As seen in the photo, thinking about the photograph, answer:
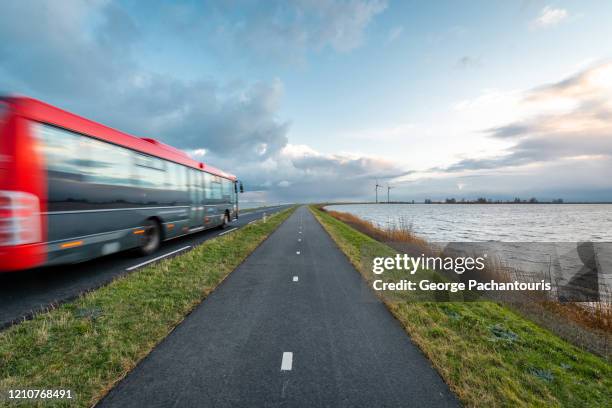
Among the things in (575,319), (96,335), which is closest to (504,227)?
(575,319)

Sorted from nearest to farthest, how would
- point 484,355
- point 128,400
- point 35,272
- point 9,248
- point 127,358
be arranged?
1. point 128,400
2. point 127,358
3. point 484,355
4. point 9,248
5. point 35,272

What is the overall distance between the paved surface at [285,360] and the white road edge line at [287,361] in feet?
0.04

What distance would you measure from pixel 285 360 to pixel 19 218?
18.5 feet

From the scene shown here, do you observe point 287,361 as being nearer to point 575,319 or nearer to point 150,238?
point 575,319

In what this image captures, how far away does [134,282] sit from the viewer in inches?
244

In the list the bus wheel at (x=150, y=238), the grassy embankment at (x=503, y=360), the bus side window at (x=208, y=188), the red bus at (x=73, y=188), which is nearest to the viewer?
the grassy embankment at (x=503, y=360)

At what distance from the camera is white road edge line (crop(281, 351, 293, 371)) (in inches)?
126

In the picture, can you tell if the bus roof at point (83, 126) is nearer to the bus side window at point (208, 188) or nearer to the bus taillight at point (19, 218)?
the bus taillight at point (19, 218)

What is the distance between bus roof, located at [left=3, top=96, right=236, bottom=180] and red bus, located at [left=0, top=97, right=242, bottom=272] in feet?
0.07

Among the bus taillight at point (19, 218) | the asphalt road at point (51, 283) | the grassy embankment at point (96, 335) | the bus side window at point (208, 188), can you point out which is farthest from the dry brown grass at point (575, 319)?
the bus side window at point (208, 188)

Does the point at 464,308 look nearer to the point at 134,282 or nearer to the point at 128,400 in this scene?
the point at 128,400

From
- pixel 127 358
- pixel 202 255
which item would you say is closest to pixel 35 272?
pixel 202 255

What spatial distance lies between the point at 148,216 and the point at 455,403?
375 inches

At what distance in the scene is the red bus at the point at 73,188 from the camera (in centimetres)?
491
